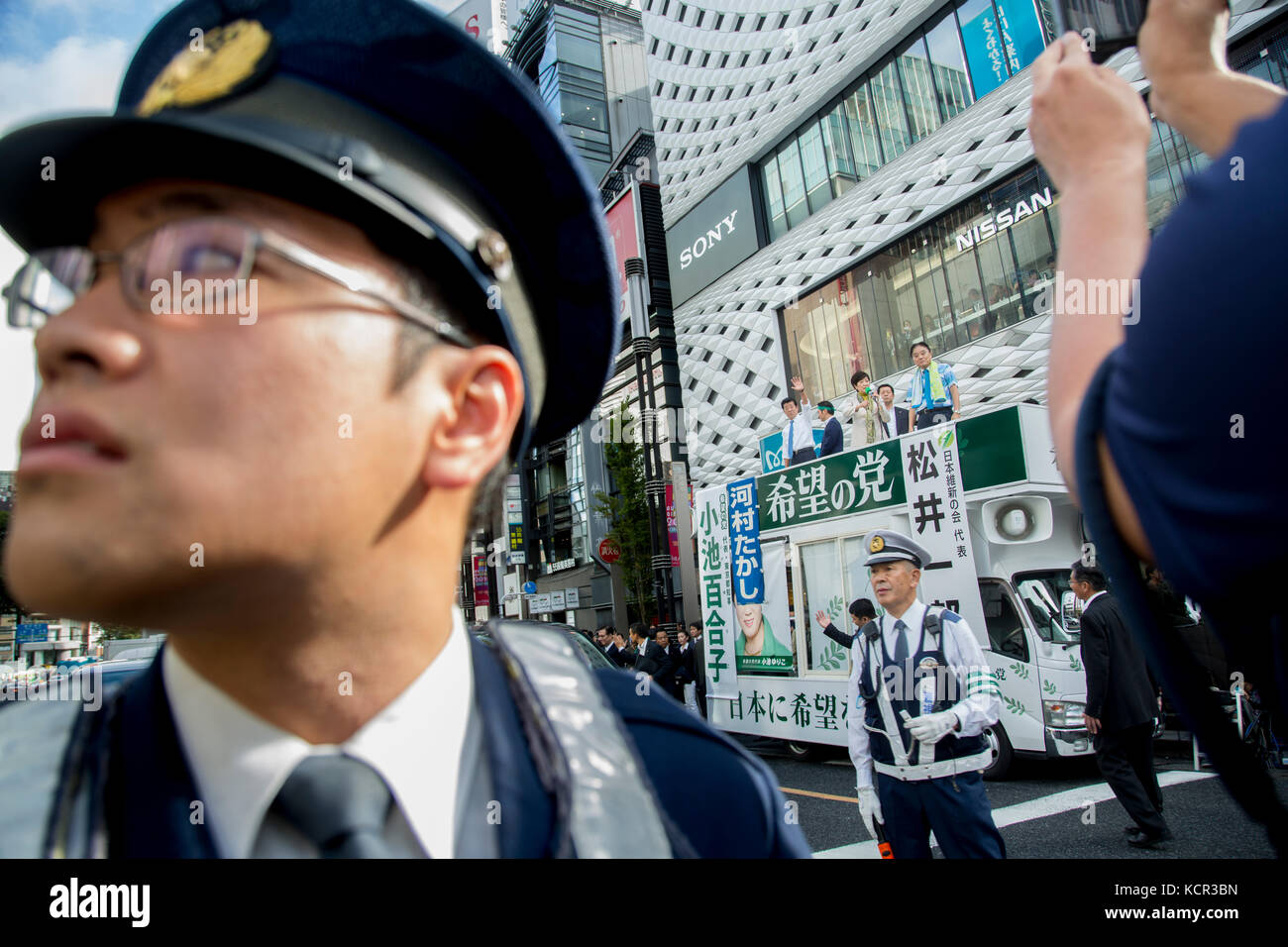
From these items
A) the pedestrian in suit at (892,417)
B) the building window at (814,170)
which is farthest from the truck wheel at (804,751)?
the building window at (814,170)

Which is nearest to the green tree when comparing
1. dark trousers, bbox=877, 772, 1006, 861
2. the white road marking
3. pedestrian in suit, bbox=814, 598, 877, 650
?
pedestrian in suit, bbox=814, 598, 877, 650

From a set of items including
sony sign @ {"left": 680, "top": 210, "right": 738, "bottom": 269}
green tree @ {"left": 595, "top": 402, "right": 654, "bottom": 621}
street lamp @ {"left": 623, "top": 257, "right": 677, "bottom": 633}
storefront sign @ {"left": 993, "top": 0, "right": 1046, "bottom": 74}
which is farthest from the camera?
green tree @ {"left": 595, "top": 402, "right": 654, "bottom": 621}

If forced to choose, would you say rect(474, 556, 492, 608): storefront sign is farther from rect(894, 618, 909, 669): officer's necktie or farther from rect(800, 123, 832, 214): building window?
rect(800, 123, 832, 214): building window

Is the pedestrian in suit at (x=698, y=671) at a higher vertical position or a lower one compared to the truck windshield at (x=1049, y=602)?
lower

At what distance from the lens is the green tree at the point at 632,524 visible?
13695 millimetres

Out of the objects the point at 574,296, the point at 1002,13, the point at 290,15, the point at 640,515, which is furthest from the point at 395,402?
the point at 640,515

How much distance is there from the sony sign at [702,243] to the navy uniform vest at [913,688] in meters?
2.80

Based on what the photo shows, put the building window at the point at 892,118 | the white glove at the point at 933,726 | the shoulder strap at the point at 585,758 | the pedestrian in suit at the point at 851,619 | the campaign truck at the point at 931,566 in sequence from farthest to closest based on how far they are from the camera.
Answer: the building window at the point at 892,118
the campaign truck at the point at 931,566
the pedestrian in suit at the point at 851,619
the white glove at the point at 933,726
the shoulder strap at the point at 585,758

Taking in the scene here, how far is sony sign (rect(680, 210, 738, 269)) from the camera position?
5.30 meters

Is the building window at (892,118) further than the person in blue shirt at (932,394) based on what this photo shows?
Yes

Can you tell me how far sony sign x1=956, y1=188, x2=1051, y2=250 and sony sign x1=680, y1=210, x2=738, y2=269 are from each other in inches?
70.6

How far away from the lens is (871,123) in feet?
29.2

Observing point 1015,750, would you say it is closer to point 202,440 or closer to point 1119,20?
point 1119,20

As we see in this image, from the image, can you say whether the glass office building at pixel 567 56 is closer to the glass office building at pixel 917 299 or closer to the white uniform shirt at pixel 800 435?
the glass office building at pixel 917 299
